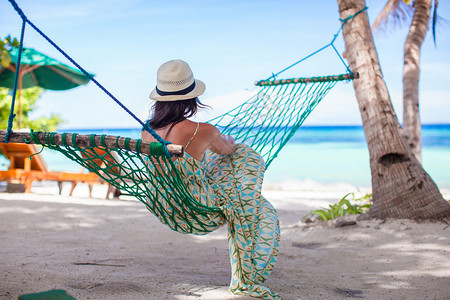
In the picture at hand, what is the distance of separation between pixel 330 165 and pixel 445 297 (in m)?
14.7

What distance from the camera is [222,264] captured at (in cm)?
264

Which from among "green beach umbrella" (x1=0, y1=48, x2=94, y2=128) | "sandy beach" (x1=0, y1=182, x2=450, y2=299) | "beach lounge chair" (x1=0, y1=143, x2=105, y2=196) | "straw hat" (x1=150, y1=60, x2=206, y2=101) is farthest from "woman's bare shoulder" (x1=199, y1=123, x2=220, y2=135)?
"green beach umbrella" (x1=0, y1=48, x2=94, y2=128)

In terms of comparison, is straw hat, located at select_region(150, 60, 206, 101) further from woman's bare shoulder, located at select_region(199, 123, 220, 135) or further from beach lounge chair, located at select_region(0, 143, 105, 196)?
beach lounge chair, located at select_region(0, 143, 105, 196)

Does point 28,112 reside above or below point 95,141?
above

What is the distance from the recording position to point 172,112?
1.88 m

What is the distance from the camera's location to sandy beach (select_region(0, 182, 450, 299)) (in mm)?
2020

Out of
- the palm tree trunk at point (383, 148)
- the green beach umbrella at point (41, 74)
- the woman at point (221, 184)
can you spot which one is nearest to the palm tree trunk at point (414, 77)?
the palm tree trunk at point (383, 148)

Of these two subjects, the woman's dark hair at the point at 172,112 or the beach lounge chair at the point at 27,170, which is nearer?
the woman's dark hair at the point at 172,112

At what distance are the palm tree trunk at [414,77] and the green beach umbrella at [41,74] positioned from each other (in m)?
3.91

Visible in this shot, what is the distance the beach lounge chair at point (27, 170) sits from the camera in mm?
5422

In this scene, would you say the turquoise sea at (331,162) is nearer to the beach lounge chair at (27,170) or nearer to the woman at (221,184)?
the beach lounge chair at (27,170)

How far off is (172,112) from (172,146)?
408mm

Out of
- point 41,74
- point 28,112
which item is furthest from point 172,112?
point 28,112

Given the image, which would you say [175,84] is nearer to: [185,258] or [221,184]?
[221,184]
